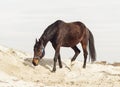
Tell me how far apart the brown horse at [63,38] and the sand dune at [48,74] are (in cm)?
50

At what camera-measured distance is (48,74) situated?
65.4 feet

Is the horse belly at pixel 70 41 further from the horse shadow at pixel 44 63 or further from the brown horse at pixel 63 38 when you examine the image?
the horse shadow at pixel 44 63

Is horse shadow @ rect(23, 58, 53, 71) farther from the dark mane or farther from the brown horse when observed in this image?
the dark mane

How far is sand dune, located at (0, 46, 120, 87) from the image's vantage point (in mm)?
17875

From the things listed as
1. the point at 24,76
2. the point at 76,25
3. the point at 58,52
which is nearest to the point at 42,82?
the point at 24,76

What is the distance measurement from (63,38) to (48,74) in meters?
1.98

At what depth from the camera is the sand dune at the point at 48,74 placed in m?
Result: 17.9

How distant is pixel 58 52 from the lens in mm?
20609

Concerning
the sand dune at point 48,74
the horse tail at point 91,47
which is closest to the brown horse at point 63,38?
the horse tail at point 91,47

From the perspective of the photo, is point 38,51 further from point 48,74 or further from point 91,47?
point 91,47

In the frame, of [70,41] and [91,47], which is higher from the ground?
[70,41]

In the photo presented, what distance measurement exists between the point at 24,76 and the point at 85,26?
15.6 feet

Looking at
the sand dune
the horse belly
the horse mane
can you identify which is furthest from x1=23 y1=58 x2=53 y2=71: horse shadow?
the horse mane

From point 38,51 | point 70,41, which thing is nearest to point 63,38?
point 70,41
